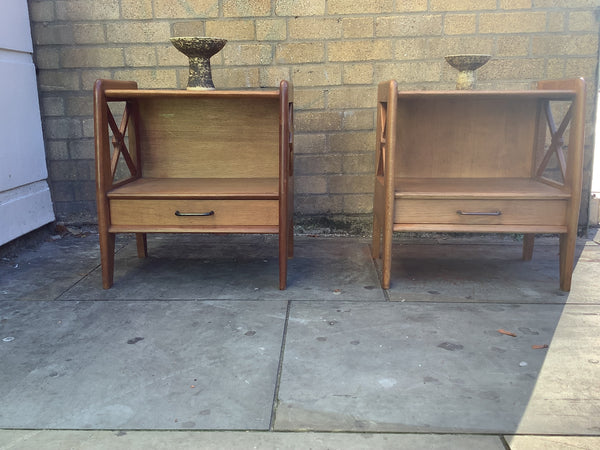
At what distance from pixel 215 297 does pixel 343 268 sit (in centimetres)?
77

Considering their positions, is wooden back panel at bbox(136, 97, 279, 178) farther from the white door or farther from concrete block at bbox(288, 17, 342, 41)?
the white door

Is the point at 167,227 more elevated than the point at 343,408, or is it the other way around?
the point at 167,227

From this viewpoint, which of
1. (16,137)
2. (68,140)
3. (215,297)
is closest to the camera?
(215,297)

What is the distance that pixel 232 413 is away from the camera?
5.39ft

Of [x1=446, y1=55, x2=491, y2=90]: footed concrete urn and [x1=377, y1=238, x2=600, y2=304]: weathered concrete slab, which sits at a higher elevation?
[x1=446, y1=55, x2=491, y2=90]: footed concrete urn

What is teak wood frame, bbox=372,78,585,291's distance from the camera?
2545mm

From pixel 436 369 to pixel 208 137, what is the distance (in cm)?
186

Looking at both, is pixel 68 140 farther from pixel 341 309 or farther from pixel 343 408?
pixel 343 408

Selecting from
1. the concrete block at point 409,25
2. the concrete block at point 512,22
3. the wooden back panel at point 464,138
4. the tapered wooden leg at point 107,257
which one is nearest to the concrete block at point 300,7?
the concrete block at point 409,25

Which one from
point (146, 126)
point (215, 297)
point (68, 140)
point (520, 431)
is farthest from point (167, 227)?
point (520, 431)

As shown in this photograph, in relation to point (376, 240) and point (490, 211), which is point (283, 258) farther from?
point (490, 211)

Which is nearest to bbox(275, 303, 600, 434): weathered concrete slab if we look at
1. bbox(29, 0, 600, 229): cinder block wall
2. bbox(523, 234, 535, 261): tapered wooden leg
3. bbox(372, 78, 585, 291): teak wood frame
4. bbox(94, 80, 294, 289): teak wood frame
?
bbox(372, 78, 585, 291): teak wood frame

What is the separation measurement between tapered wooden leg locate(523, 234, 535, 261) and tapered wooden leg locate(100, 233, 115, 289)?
2.22 meters

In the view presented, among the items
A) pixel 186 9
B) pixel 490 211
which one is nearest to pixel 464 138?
pixel 490 211
